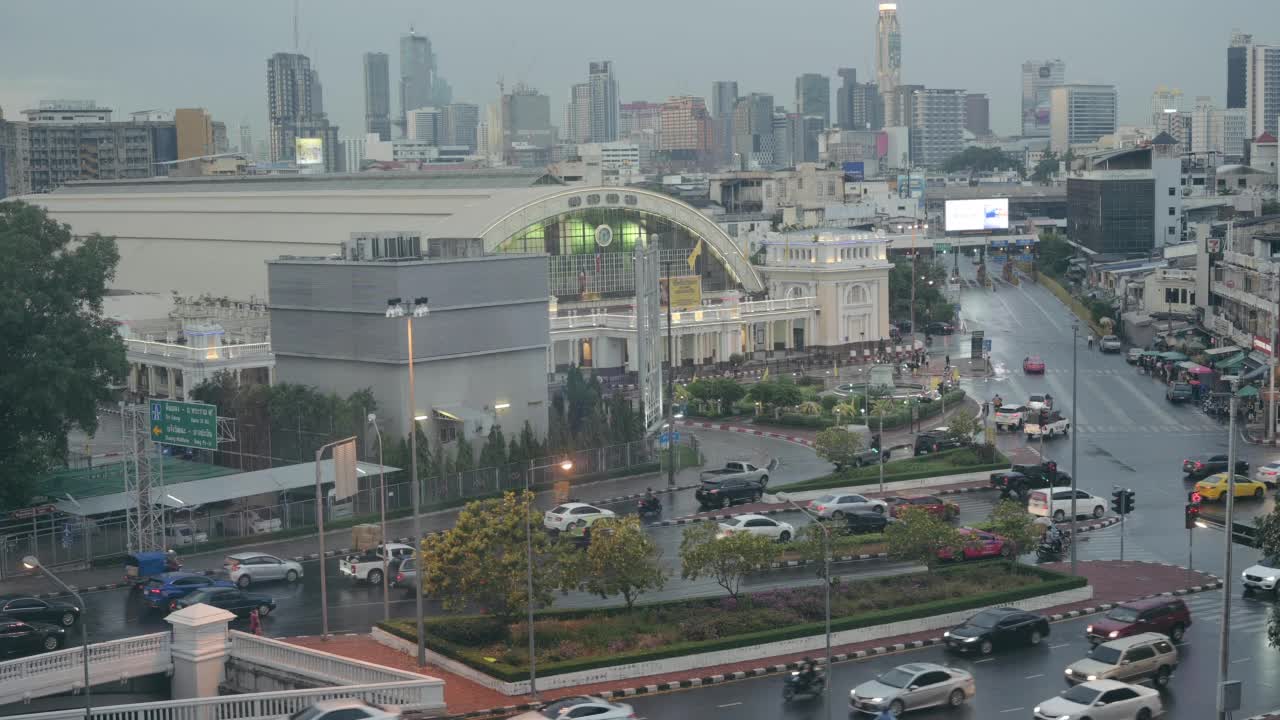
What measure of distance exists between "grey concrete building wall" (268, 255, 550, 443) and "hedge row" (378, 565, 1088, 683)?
20.3 metres

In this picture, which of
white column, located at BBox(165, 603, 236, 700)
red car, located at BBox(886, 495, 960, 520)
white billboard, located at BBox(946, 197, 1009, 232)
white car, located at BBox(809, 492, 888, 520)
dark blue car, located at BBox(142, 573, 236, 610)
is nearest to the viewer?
white column, located at BBox(165, 603, 236, 700)

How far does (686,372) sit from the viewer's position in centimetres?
8194

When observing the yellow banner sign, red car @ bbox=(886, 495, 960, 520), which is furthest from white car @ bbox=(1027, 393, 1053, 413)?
the yellow banner sign

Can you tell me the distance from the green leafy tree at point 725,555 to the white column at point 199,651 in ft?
33.8

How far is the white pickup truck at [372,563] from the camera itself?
40.5m

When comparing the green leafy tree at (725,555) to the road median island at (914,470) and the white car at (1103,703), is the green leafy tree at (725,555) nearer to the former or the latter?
the white car at (1103,703)

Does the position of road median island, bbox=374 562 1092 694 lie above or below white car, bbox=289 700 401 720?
below

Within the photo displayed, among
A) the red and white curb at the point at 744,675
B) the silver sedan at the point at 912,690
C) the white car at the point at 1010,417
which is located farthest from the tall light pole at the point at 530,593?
the white car at the point at 1010,417

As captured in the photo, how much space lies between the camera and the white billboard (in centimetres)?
16300

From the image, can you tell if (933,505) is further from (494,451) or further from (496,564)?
(496,564)

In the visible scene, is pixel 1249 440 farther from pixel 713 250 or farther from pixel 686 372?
pixel 713 250

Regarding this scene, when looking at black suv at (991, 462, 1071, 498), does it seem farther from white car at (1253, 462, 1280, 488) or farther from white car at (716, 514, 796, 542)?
white car at (716, 514, 796, 542)

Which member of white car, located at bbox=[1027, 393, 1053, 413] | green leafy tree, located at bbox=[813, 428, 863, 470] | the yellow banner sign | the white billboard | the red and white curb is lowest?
the red and white curb

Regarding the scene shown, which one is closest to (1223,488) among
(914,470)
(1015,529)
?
(914,470)
